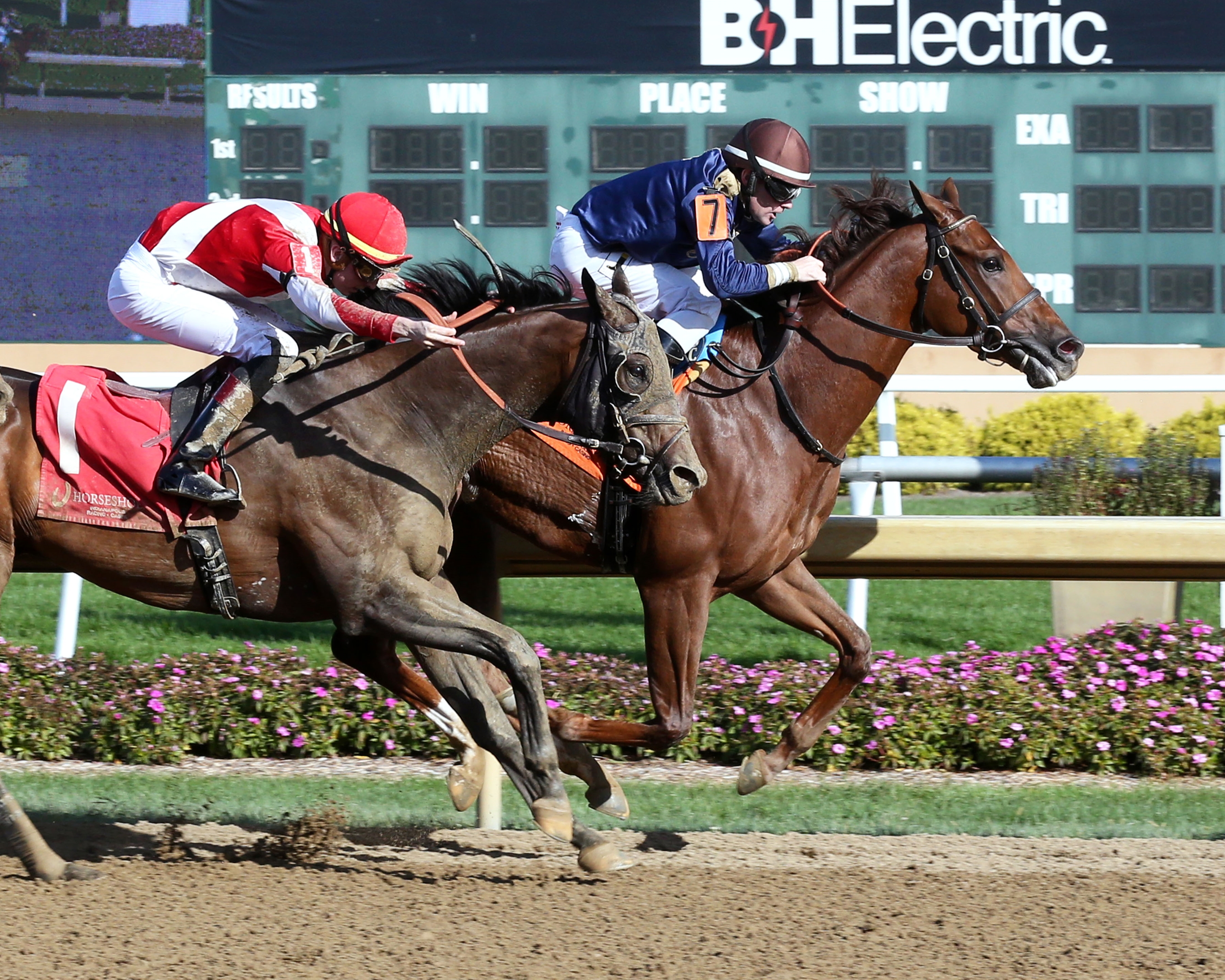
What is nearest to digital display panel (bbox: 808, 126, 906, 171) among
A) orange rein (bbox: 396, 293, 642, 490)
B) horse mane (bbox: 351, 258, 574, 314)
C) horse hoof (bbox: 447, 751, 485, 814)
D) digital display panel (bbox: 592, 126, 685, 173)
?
digital display panel (bbox: 592, 126, 685, 173)

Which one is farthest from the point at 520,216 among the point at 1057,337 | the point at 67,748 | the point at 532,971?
the point at 532,971

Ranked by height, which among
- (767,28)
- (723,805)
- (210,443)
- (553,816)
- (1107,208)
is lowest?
(723,805)

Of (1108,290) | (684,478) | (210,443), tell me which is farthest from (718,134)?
(210,443)

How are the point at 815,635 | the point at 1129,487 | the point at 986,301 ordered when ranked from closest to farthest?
1. the point at 986,301
2. the point at 815,635
3. the point at 1129,487

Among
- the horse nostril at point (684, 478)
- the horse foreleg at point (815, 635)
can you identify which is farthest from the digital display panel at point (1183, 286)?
the horse nostril at point (684, 478)

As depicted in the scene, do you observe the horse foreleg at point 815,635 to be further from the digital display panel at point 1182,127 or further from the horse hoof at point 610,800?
the digital display panel at point 1182,127

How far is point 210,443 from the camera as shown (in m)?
3.83

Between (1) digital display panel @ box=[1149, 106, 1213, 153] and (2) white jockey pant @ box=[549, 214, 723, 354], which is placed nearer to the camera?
(2) white jockey pant @ box=[549, 214, 723, 354]

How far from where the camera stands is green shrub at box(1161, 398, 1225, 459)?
10156 millimetres

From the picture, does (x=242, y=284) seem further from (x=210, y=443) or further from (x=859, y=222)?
(x=859, y=222)

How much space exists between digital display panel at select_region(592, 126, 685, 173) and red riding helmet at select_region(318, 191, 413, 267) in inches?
247

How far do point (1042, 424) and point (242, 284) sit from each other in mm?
8350

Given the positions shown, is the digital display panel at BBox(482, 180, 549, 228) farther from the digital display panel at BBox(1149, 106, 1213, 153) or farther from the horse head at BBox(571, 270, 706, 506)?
the horse head at BBox(571, 270, 706, 506)

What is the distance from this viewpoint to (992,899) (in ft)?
12.6
